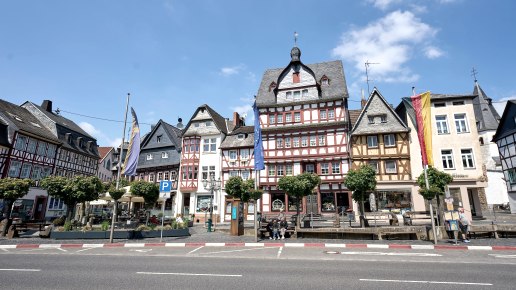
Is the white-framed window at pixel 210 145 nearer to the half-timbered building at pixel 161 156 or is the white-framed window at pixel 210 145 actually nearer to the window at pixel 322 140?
the half-timbered building at pixel 161 156

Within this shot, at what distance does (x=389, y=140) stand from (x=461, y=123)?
684cm

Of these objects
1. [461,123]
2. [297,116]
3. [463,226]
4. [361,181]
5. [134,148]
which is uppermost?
[297,116]

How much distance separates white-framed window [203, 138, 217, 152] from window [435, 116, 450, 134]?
79.5 feet

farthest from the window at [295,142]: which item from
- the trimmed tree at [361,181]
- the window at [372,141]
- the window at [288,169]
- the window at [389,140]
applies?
the trimmed tree at [361,181]

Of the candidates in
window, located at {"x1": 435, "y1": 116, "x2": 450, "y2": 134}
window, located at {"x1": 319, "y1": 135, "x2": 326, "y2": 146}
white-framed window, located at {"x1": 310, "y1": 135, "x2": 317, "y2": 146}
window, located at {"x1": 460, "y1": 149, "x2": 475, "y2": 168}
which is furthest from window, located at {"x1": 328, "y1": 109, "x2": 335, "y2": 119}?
window, located at {"x1": 460, "y1": 149, "x2": 475, "y2": 168}

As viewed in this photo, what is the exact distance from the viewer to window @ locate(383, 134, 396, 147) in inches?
1090

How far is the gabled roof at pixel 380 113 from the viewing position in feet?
90.8

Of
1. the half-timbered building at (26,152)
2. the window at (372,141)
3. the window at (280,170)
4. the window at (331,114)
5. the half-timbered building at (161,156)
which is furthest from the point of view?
the half-timbered building at (161,156)

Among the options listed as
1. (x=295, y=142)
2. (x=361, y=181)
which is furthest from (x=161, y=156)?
(x=361, y=181)

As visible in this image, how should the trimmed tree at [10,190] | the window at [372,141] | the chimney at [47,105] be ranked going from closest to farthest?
the trimmed tree at [10,190], the window at [372,141], the chimney at [47,105]

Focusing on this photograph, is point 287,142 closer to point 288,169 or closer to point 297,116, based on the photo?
point 288,169

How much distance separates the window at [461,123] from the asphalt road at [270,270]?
61.3 ft

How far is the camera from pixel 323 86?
3173 cm

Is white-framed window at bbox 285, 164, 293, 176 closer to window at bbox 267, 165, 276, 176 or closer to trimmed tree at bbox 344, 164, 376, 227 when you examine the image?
window at bbox 267, 165, 276, 176
